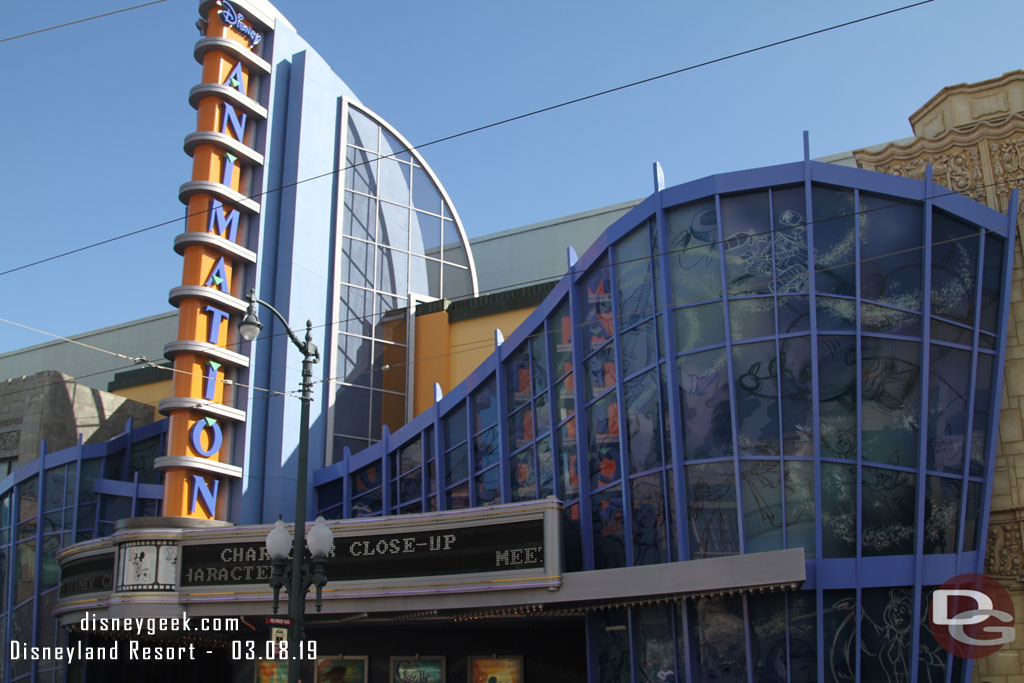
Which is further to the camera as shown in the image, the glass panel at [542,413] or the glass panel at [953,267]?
the glass panel at [542,413]

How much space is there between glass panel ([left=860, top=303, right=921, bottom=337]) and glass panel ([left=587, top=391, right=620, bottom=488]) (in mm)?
6030

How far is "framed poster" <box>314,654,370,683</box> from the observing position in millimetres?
29578

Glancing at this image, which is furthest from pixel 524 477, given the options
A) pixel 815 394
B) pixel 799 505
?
pixel 815 394

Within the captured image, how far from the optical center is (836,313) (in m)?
21.9

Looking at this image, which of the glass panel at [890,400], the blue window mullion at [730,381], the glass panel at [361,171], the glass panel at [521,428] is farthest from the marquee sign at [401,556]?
the glass panel at [361,171]

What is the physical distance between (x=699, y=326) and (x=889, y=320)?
4.09 meters

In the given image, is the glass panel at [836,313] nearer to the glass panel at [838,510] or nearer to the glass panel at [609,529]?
the glass panel at [838,510]

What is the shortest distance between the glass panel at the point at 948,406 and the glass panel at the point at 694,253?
505 cm

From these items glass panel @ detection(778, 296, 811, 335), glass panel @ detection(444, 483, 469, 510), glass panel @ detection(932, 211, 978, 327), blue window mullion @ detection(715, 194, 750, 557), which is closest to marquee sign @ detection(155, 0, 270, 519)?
glass panel @ detection(444, 483, 469, 510)

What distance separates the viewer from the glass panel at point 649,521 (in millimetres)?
22375

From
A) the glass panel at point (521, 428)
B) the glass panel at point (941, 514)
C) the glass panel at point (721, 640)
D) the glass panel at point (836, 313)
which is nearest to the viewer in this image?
the glass panel at point (721, 640)

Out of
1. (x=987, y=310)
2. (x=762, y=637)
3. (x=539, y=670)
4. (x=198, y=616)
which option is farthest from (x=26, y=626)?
(x=987, y=310)

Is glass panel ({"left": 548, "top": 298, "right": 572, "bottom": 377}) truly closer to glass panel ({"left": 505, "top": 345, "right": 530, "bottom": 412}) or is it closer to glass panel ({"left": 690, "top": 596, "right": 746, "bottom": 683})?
glass panel ({"left": 505, "top": 345, "right": 530, "bottom": 412})

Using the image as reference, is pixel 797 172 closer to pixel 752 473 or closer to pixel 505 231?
pixel 752 473
